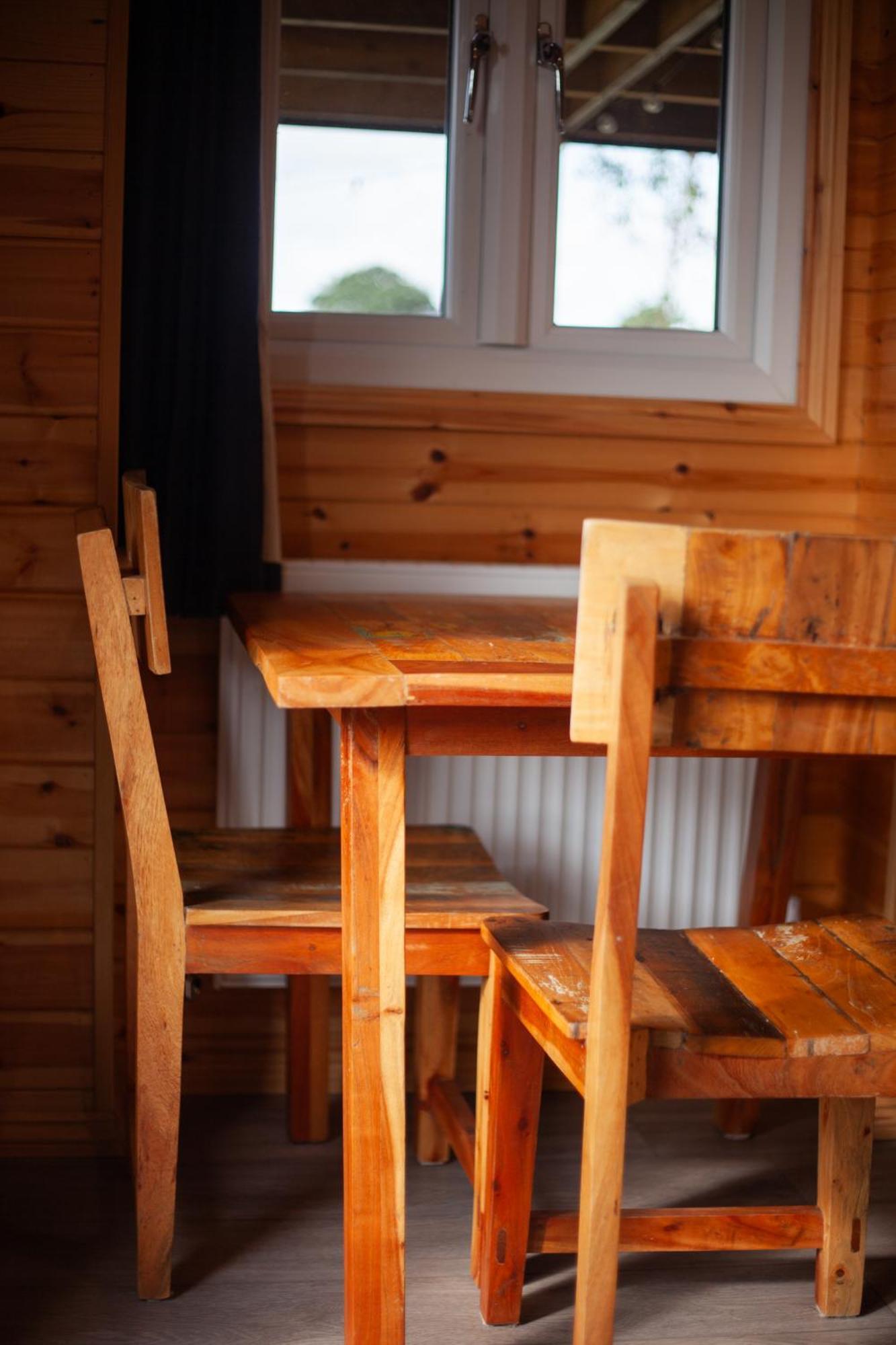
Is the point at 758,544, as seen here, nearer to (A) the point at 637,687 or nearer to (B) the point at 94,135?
(A) the point at 637,687

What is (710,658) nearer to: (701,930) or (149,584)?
(701,930)

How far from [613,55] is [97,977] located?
Answer: 5.70 feet

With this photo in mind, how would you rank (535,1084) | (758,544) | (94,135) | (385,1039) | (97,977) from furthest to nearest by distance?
(97,977), (94,135), (535,1084), (385,1039), (758,544)

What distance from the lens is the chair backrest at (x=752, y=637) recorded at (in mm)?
1119

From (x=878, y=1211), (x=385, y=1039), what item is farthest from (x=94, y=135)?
(x=878, y=1211)

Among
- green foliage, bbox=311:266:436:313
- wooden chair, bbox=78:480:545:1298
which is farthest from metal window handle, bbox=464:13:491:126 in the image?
wooden chair, bbox=78:480:545:1298

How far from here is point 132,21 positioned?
2.08 metres

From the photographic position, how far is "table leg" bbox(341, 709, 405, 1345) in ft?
4.79

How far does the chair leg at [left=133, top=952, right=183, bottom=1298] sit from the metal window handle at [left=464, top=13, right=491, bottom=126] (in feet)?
4.93

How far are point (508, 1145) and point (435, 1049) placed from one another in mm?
500

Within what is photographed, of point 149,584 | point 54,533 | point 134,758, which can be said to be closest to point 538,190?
point 54,533

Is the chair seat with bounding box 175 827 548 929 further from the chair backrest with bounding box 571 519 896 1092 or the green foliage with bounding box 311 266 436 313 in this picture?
the green foliage with bounding box 311 266 436 313

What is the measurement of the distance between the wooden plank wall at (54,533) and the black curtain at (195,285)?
0.24 feet

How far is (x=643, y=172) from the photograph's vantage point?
2482 mm
